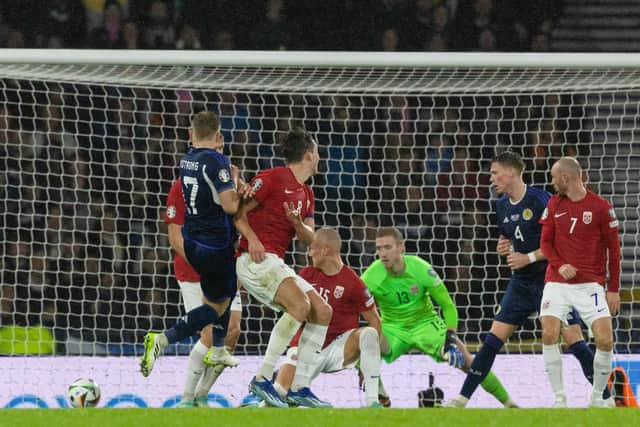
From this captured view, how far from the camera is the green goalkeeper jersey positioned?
962 centimetres

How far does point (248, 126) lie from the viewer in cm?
1174

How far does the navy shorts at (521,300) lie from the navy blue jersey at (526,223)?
6 cm

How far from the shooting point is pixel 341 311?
909 cm

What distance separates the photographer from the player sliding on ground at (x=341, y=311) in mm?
8570

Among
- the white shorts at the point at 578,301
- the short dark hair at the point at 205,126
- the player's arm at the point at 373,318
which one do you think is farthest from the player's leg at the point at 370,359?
the short dark hair at the point at 205,126

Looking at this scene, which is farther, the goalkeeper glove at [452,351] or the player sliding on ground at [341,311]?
the goalkeeper glove at [452,351]

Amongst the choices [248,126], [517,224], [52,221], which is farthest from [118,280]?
[517,224]

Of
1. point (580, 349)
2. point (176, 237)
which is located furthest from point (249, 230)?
point (580, 349)

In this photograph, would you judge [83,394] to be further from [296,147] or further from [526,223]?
[526,223]

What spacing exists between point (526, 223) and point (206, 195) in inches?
102

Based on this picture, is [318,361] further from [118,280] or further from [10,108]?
[10,108]

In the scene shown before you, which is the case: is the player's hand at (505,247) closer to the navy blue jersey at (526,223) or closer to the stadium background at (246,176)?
the navy blue jersey at (526,223)

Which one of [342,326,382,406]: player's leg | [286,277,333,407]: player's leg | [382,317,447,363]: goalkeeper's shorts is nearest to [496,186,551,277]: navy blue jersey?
[382,317,447,363]: goalkeeper's shorts

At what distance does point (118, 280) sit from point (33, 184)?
1.23 m
